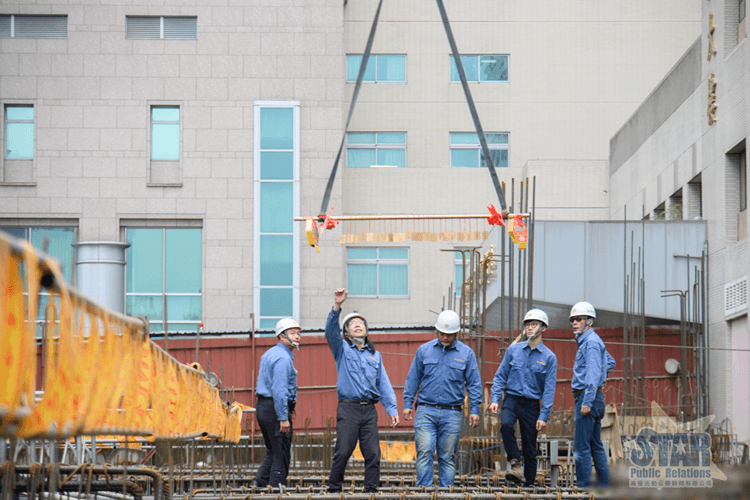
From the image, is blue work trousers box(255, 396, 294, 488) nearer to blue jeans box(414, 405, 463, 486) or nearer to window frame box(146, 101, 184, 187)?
blue jeans box(414, 405, 463, 486)

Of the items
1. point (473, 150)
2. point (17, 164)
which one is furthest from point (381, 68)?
point (17, 164)

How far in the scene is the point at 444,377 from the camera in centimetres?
1091

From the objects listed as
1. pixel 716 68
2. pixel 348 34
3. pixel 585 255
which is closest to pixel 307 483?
pixel 585 255

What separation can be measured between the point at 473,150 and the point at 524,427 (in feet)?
81.2

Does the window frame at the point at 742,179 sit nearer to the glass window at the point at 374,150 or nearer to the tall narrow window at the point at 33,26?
the glass window at the point at 374,150

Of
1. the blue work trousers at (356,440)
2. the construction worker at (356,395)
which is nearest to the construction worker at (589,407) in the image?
the construction worker at (356,395)

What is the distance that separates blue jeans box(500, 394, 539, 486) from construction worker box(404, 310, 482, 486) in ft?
1.89

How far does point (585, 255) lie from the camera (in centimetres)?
2342

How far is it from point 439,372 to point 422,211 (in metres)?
24.0

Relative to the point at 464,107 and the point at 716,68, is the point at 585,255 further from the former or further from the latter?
the point at 464,107

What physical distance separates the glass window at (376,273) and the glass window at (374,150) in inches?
121

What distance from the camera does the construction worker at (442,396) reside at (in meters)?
10.7

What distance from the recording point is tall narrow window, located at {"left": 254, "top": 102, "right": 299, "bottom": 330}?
31.0 metres

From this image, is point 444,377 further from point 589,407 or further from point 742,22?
point 742,22
